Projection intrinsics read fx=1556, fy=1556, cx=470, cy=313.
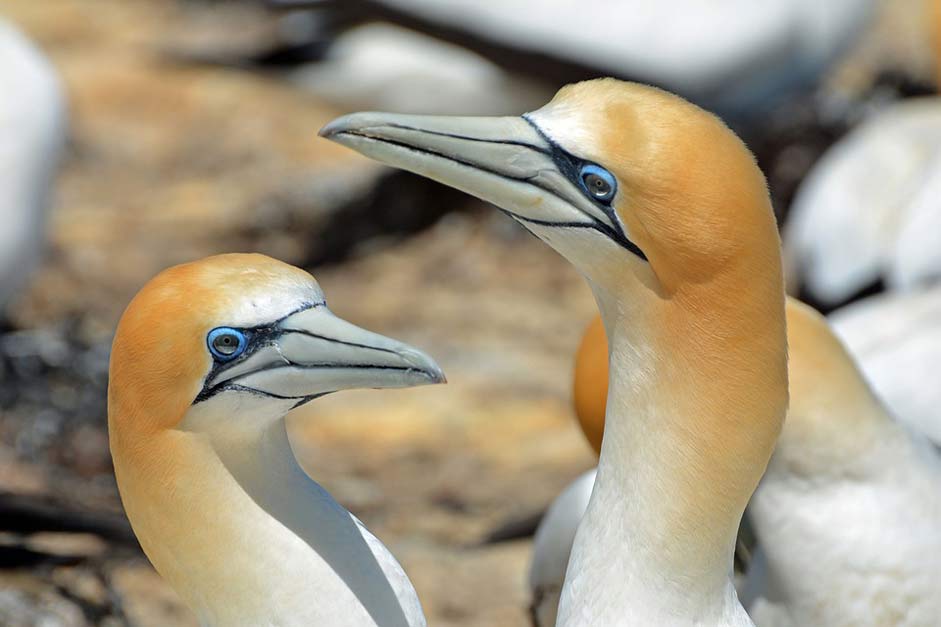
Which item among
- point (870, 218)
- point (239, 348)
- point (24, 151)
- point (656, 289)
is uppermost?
point (656, 289)

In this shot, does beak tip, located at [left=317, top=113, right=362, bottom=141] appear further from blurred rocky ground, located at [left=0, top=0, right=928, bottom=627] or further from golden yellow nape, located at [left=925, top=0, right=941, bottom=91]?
golden yellow nape, located at [left=925, top=0, right=941, bottom=91]

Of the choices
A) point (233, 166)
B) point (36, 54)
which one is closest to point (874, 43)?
point (233, 166)

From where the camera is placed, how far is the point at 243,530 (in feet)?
8.79

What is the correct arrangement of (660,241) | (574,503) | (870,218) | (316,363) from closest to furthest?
(660,241) → (316,363) → (574,503) → (870,218)

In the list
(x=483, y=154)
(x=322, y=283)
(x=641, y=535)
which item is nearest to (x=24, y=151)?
(x=322, y=283)

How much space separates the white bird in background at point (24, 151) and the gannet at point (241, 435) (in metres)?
3.41

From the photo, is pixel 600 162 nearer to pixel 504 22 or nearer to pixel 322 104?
pixel 504 22

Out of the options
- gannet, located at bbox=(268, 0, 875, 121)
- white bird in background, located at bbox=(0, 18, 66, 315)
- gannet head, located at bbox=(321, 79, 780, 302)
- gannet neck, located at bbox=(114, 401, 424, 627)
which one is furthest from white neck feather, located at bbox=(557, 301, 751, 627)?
gannet, located at bbox=(268, 0, 875, 121)

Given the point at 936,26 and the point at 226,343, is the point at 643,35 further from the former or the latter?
the point at 226,343

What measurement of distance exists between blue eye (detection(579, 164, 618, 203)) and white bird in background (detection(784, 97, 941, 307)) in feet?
11.5

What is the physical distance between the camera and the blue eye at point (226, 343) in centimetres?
254

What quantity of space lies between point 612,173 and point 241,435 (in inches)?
31.5

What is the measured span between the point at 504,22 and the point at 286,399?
5372 millimetres

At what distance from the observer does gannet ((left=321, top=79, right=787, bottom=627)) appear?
2.31 m
